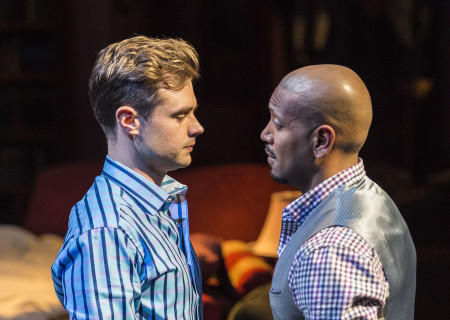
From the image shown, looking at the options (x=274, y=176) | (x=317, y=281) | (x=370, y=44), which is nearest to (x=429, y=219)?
(x=370, y=44)

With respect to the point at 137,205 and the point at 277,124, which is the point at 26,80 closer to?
the point at 137,205

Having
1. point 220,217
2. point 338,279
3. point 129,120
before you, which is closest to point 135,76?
point 129,120

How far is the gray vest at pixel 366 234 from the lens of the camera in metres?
1.31

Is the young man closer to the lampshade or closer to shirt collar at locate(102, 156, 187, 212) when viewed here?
shirt collar at locate(102, 156, 187, 212)

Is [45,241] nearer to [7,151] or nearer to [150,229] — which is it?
[7,151]

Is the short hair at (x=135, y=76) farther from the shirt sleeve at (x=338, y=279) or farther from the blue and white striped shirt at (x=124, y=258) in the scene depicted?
the shirt sleeve at (x=338, y=279)

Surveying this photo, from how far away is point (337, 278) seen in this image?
1.19 m

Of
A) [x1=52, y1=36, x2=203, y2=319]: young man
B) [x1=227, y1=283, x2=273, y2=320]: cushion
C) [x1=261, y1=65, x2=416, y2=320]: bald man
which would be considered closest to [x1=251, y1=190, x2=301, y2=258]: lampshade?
[x1=227, y1=283, x2=273, y2=320]: cushion

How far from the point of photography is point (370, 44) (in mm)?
3592

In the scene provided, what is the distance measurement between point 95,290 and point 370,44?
8.80ft

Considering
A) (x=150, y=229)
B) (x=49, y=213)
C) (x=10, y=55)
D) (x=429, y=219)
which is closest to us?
(x=150, y=229)

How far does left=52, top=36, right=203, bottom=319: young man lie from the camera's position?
131cm

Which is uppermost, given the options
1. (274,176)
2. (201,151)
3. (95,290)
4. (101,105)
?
(101,105)

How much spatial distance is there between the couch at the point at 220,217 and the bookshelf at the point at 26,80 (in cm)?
92
